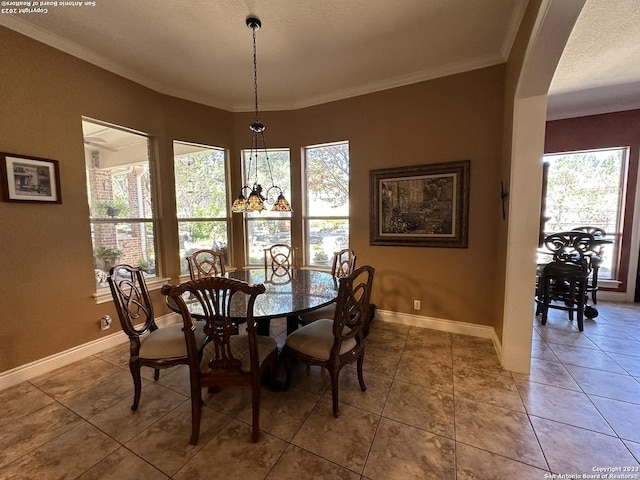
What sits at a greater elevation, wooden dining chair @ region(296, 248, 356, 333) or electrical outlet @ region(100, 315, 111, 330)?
wooden dining chair @ region(296, 248, 356, 333)

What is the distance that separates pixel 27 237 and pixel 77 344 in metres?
1.07

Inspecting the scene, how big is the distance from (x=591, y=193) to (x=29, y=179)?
6.84m

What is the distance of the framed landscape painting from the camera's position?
2.88 meters

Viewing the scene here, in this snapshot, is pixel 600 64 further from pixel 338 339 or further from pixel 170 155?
pixel 170 155

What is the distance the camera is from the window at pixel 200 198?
3.46 meters

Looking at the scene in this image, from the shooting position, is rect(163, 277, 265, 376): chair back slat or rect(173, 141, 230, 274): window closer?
rect(163, 277, 265, 376): chair back slat

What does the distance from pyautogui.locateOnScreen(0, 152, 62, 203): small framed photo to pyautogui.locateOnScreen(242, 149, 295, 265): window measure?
6.63 ft

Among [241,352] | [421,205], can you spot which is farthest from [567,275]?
[241,352]

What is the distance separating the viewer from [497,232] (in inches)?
108

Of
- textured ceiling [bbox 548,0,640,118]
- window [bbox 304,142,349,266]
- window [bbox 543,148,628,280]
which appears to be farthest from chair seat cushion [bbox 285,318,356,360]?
window [bbox 543,148,628,280]

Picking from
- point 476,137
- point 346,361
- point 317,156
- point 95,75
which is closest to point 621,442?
point 346,361

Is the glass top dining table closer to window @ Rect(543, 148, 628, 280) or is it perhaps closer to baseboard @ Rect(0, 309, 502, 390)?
baseboard @ Rect(0, 309, 502, 390)

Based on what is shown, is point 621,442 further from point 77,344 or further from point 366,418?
point 77,344

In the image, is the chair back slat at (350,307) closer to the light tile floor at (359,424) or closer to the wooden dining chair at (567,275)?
the light tile floor at (359,424)
